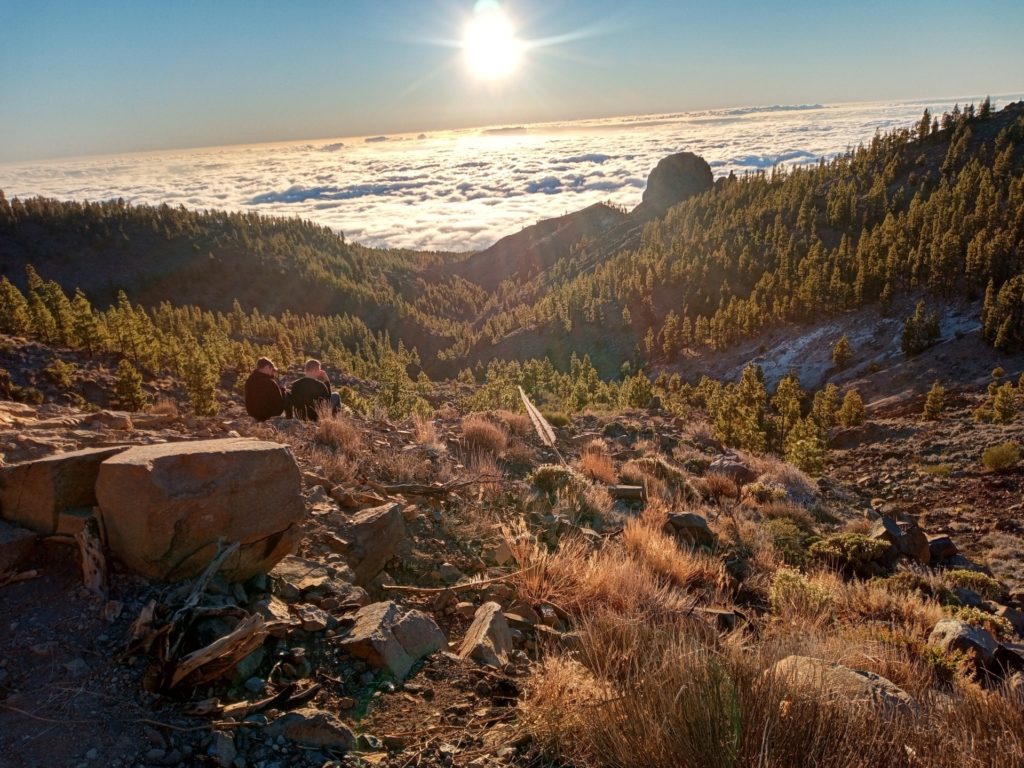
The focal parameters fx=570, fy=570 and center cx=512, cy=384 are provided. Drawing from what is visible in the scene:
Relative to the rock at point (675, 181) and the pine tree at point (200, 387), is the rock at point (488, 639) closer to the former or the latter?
the pine tree at point (200, 387)

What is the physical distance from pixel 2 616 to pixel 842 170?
11588 cm

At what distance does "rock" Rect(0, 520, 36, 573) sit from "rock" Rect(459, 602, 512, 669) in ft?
9.02

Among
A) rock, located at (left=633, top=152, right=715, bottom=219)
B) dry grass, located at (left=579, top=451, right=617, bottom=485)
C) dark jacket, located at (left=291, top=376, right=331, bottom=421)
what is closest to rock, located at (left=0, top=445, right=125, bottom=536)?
dark jacket, located at (left=291, top=376, right=331, bottom=421)

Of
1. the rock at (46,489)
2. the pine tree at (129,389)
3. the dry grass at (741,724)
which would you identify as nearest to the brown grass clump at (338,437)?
the rock at (46,489)

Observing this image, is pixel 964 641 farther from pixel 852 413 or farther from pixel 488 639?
pixel 852 413

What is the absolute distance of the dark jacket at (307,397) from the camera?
984cm

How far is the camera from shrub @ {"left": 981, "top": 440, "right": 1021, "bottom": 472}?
1781 centimetres

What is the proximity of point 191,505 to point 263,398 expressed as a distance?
698 cm

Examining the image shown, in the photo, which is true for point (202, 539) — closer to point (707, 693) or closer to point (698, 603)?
point (707, 693)

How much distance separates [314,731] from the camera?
278 centimetres

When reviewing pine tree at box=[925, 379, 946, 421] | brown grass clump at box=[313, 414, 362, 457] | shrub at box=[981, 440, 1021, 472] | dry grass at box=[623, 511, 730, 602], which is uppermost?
brown grass clump at box=[313, 414, 362, 457]

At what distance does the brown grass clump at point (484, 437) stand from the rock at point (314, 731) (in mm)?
7266

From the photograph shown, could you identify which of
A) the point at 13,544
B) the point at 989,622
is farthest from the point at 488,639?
the point at 989,622

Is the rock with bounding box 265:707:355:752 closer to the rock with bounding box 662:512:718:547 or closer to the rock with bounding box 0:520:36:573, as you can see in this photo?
the rock with bounding box 0:520:36:573
